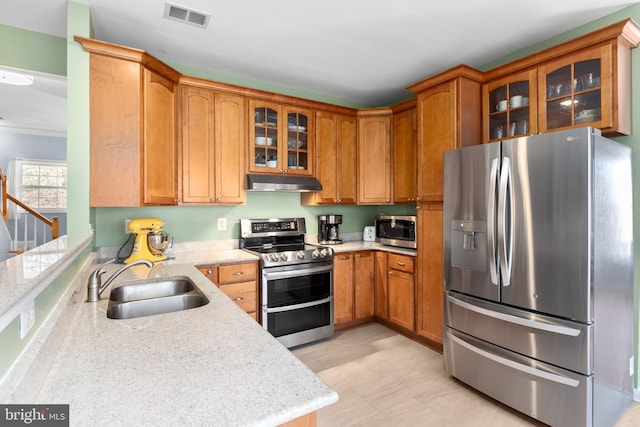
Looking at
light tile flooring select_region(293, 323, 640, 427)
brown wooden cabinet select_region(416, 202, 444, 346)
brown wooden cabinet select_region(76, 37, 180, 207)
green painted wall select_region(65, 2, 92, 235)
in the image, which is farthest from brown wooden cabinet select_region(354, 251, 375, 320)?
green painted wall select_region(65, 2, 92, 235)

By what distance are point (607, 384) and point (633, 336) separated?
579 mm

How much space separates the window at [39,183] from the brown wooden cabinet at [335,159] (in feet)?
18.3

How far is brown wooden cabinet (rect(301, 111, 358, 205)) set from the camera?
366 cm

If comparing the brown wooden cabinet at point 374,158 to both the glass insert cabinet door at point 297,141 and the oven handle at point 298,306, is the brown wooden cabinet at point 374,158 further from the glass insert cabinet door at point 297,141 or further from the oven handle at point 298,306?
the oven handle at point 298,306

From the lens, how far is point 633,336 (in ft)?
7.41

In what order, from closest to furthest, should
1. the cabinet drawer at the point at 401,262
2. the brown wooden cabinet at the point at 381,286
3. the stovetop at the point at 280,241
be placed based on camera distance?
the stovetop at the point at 280,241
the cabinet drawer at the point at 401,262
the brown wooden cabinet at the point at 381,286

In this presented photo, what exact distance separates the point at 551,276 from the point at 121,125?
300 centimetres

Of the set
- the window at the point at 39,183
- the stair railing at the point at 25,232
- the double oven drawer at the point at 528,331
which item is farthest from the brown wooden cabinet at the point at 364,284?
the window at the point at 39,183

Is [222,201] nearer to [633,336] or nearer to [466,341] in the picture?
[466,341]

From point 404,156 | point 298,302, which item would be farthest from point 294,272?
point 404,156

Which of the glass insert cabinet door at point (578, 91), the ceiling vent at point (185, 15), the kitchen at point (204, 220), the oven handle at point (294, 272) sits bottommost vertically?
the oven handle at point (294, 272)

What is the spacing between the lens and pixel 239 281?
2.87m

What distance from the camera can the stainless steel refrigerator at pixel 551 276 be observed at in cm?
185

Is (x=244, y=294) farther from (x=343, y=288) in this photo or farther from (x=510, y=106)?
(x=510, y=106)
